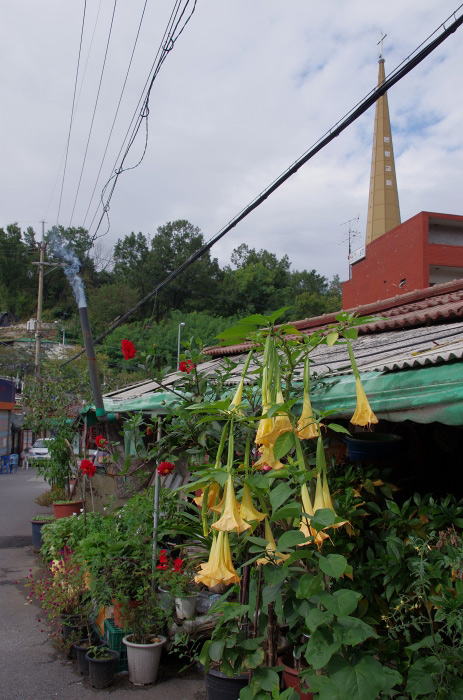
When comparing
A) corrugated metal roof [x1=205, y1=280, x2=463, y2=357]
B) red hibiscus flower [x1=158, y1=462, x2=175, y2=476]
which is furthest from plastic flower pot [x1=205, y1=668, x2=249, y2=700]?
corrugated metal roof [x1=205, y1=280, x2=463, y2=357]

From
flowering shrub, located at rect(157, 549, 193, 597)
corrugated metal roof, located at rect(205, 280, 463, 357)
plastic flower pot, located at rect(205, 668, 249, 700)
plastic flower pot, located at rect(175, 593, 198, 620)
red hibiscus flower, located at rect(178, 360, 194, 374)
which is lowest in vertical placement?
plastic flower pot, located at rect(205, 668, 249, 700)

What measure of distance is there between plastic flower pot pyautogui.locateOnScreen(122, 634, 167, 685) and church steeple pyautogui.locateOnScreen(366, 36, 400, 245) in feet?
110

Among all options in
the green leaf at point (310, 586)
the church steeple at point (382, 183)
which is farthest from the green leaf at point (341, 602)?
the church steeple at point (382, 183)

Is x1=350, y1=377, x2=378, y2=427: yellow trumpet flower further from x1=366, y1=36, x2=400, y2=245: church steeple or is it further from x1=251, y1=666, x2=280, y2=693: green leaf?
x1=366, y1=36, x2=400, y2=245: church steeple

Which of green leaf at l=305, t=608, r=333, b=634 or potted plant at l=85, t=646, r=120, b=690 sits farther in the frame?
potted plant at l=85, t=646, r=120, b=690

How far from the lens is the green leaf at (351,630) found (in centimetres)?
179

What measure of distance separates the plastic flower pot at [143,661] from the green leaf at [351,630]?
305 centimetres

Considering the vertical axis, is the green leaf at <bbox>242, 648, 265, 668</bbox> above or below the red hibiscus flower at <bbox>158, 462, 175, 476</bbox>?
below

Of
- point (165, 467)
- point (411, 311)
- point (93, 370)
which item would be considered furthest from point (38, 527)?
point (411, 311)

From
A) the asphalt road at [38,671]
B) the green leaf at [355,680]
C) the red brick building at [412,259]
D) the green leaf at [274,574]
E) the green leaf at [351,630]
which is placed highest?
the red brick building at [412,259]

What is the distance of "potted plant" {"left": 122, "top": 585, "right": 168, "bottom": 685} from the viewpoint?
4375 mm

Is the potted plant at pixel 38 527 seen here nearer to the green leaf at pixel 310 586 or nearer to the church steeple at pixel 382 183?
the green leaf at pixel 310 586

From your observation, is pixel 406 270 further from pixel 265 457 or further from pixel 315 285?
pixel 315 285

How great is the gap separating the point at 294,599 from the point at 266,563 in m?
0.17
